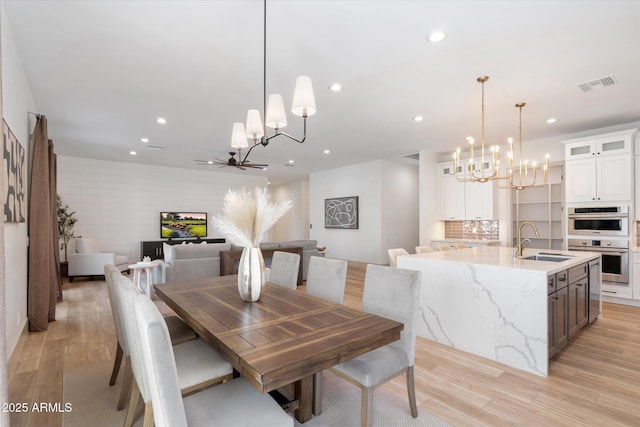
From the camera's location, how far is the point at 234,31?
101 inches

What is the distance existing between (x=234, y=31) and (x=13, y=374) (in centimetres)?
326

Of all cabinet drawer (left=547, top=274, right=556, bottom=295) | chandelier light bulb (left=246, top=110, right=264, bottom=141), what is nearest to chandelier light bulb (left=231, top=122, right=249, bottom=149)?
chandelier light bulb (left=246, top=110, right=264, bottom=141)

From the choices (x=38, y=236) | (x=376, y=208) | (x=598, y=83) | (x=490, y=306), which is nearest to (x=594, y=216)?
(x=598, y=83)

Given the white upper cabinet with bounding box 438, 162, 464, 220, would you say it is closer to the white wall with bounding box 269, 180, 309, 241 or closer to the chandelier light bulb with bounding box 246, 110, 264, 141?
the chandelier light bulb with bounding box 246, 110, 264, 141

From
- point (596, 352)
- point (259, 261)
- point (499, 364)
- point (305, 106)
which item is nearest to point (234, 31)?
point (305, 106)

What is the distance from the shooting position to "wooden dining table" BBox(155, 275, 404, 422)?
1.23 meters

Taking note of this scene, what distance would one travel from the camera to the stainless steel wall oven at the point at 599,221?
14.8ft

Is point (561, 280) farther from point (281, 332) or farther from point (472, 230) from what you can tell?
point (472, 230)

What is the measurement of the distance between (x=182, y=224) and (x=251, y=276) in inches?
297

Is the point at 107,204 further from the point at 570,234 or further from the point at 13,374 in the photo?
the point at 570,234

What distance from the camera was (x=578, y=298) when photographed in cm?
324

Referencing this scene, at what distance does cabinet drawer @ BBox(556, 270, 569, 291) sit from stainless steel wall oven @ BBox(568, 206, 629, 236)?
8.39 feet

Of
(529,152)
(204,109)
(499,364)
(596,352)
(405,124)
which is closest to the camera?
(499,364)

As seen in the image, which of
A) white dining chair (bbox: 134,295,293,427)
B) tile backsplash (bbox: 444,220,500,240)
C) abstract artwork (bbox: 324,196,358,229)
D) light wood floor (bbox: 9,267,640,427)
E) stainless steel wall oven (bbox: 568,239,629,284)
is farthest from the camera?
abstract artwork (bbox: 324,196,358,229)
